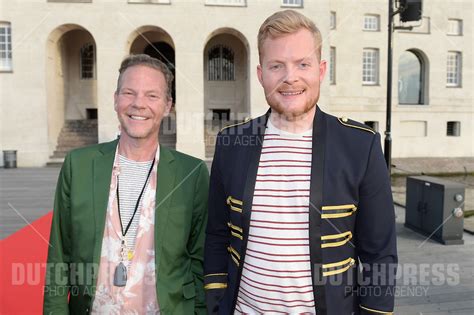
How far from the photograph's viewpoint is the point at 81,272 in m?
2.36

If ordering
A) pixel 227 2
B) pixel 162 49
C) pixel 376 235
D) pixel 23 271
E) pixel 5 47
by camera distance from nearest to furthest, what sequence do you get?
pixel 376 235 < pixel 23 271 < pixel 5 47 < pixel 227 2 < pixel 162 49

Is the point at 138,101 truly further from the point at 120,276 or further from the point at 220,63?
the point at 220,63

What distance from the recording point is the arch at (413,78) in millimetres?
27516

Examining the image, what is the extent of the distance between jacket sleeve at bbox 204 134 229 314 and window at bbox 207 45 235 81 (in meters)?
22.9

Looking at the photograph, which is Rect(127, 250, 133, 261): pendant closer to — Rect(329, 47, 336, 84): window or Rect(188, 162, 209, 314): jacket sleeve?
Rect(188, 162, 209, 314): jacket sleeve

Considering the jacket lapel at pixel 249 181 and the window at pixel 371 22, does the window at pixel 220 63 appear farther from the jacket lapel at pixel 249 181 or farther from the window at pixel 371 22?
the jacket lapel at pixel 249 181

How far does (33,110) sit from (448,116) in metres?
27.4

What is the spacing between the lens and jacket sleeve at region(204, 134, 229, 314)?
7.38ft

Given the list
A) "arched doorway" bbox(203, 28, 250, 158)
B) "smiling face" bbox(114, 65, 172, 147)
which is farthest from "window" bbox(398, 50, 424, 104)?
"smiling face" bbox(114, 65, 172, 147)

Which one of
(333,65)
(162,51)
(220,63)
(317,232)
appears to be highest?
(162,51)

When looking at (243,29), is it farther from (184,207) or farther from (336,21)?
(184,207)

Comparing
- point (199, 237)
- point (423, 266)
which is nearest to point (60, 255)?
point (199, 237)

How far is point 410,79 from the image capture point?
91.1 feet

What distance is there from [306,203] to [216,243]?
0.66 m
